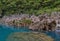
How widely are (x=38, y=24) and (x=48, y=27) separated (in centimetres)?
139

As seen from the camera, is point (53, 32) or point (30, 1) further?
point (30, 1)

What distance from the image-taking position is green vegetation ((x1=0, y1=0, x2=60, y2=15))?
3970cm

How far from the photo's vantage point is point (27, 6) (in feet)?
138

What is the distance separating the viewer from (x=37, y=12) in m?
38.8

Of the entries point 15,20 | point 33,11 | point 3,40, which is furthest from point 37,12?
point 3,40

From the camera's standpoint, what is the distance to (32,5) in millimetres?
41500

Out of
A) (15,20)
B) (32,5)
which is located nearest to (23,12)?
(32,5)

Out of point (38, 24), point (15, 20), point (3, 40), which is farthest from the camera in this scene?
point (15, 20)

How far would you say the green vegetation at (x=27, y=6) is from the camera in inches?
1563

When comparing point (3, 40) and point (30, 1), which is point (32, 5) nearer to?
point (30, 1)

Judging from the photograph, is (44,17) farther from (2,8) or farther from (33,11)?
(2,8)

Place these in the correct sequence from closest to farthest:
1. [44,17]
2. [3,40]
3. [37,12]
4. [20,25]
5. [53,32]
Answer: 1. [3,40]
2. [53,32]
3. [44,17]
4. [20,25]
5. [37,12]

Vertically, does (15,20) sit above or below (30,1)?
below

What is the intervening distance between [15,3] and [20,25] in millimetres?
10890
